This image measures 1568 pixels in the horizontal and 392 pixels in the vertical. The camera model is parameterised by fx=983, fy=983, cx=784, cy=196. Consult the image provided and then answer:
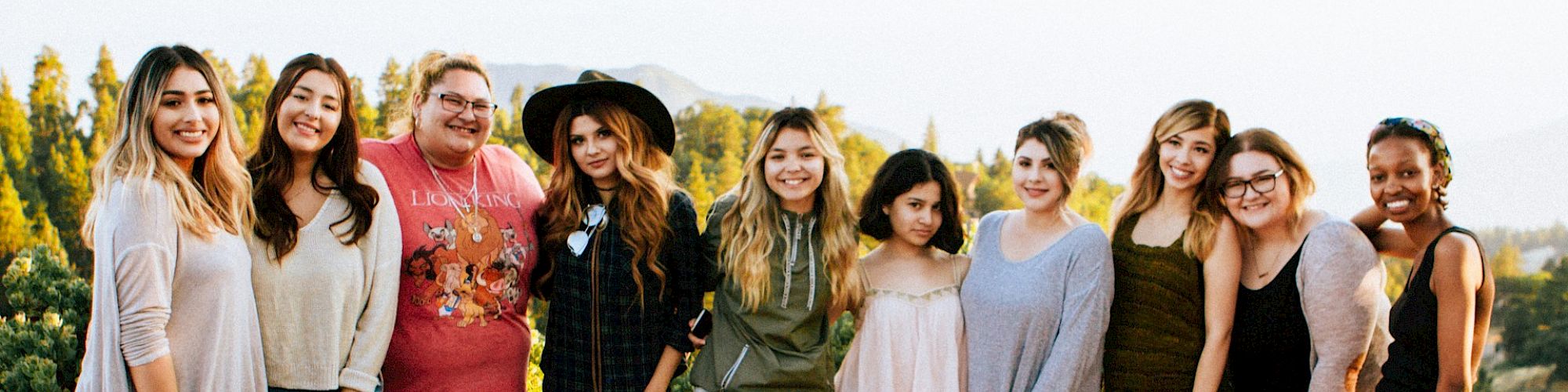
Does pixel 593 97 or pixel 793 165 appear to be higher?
pixel 593 97

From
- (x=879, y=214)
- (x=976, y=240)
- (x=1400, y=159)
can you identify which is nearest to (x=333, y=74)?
(x=879, y=214)

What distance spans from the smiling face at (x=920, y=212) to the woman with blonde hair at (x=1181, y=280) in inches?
31.7

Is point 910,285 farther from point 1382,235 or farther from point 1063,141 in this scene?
point 1382,235

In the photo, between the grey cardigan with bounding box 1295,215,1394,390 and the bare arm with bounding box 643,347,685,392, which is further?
the bare arm with bounding box 643,347,685,392

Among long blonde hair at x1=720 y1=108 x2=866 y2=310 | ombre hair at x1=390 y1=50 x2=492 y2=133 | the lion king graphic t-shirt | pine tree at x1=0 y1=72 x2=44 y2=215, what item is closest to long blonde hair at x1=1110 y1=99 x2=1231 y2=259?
long blonde hair at x1=720 y1=108 x2=866 y2=310

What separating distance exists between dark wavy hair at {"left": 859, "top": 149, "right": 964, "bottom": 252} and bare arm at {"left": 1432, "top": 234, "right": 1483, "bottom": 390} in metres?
1.82

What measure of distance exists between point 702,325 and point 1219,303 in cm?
211

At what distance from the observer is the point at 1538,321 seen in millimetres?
51688

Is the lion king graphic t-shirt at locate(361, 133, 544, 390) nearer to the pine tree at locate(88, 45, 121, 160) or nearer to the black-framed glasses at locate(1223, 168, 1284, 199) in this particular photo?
the black-framed glasses at locate(1223, 168, 1284, 199)

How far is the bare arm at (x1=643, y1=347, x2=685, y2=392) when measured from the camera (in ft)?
13.5

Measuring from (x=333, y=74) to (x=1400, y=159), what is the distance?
407 centimetres

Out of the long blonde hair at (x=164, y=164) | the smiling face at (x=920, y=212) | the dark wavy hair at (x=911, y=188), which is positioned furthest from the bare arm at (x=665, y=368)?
the long blonde hair at (x=164, y=164)

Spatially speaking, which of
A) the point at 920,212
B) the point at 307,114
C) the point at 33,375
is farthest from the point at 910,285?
the point at 33,375

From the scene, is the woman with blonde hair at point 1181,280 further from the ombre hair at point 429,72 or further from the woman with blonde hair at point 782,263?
the ombre hair at point 429,72
